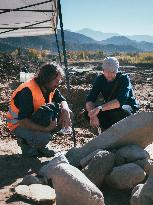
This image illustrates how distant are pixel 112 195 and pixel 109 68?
187 cm

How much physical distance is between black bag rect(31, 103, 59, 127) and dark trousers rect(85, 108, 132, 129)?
94 centimetres

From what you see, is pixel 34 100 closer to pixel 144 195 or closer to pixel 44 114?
pixel 44 114

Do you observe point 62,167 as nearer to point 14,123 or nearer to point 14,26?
point 14,123

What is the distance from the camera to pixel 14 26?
9.64 m

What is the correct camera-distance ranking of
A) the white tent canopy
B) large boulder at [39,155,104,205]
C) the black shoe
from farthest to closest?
1. the white tent canopy
2. the black shoe
3. large boulder at [39,155,104,205]

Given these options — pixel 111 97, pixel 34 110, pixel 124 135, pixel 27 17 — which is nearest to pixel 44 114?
pixel 34 110

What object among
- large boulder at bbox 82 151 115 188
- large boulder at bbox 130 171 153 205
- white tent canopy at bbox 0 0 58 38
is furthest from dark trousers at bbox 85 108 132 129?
large boulder at bbox 130 171 153 205

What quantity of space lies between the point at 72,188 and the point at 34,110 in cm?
179

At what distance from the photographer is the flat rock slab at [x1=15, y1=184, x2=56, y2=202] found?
13.3ft

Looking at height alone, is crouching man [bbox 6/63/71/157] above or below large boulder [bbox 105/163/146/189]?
above

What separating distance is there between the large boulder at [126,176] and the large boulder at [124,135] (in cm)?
50

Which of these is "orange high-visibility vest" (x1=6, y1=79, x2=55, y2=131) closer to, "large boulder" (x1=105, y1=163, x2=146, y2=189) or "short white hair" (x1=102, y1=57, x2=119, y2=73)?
"short white hair" (x1=102, y1=57, x2=119, y2=73)

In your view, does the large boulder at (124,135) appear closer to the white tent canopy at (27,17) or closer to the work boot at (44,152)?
the work boot at (44,152)

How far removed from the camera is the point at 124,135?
5.07 meters
